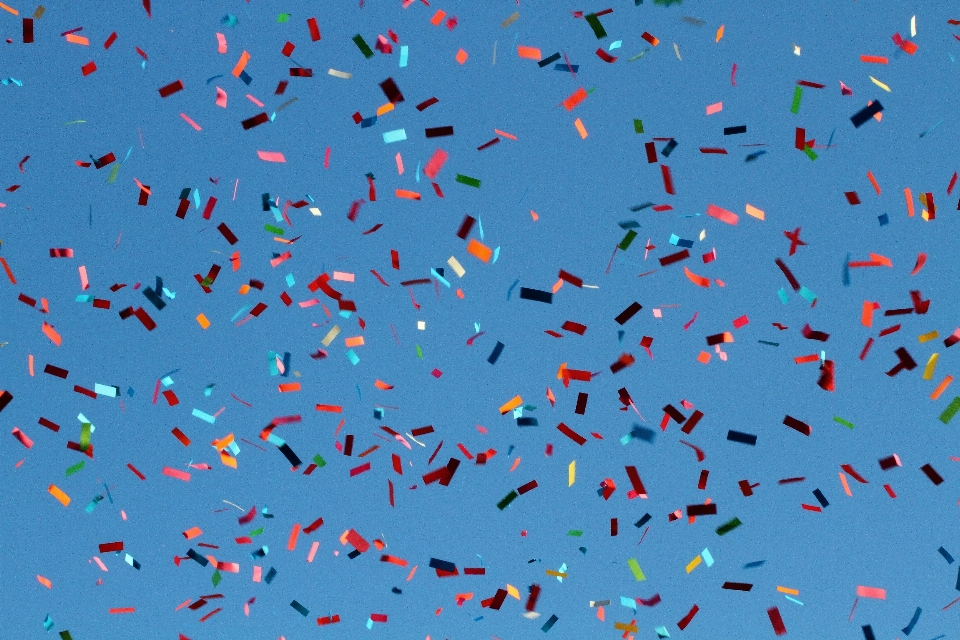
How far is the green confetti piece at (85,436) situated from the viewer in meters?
1.50

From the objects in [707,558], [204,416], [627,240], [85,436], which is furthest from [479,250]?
[85,436]

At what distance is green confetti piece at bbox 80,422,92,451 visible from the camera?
1499mm

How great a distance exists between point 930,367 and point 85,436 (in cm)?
147

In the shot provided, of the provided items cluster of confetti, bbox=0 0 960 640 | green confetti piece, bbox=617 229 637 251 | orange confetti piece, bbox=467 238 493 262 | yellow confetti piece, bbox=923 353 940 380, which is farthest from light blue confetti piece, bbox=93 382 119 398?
yellow confetti piece, bbox=923 353 940 380

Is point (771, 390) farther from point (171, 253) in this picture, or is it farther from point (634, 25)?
point (171, 253)

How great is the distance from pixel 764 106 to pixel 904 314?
0.43m

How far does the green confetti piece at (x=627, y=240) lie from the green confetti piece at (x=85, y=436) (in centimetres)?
98

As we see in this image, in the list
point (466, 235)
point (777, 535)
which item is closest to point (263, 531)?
point (466, 235)

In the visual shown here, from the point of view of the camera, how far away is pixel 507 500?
4.85 ft

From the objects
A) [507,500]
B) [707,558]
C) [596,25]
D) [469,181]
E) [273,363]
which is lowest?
[707,558]

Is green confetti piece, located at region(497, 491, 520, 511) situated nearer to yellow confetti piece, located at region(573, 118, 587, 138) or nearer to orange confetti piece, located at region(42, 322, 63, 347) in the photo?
yellow confetti piece, located at region(573, 118, 587, 138)

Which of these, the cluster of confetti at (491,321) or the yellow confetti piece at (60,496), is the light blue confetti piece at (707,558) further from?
the yellow confetti piece at (60,496)

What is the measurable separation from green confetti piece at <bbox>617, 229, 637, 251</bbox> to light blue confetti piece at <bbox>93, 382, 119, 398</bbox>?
0.91 meters

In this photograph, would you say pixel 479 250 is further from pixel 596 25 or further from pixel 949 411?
pixel 949 411
